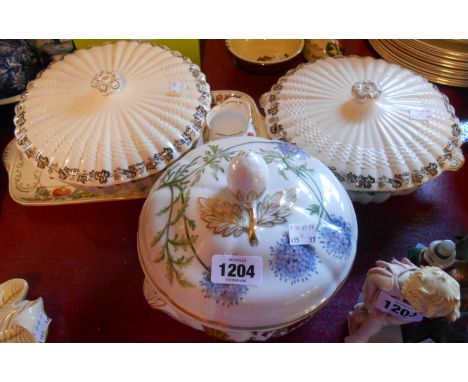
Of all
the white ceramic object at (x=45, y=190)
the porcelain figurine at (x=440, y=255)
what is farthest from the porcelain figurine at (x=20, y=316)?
the porcelain figurine at (x=440, y=255)

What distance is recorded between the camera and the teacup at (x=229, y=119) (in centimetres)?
113

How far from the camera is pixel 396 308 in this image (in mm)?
771

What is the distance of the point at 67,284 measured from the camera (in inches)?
45.9

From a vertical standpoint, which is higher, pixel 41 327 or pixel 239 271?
pixel 239 271

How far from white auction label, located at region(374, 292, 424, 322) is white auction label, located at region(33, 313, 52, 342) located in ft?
2.79

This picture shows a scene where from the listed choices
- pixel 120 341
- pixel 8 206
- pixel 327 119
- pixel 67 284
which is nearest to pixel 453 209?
pixel 327 119

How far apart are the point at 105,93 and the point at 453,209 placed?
117 centimetres

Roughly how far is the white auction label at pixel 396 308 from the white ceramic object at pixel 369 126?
0.34 meters

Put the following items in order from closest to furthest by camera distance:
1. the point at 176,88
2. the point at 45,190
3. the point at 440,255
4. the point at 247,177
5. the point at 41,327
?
1. the point at 247,177
2. the point at 440,255
3. the point at 41,327
4. the point at 176,88
5. the point at 45,190

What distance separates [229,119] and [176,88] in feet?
0.61

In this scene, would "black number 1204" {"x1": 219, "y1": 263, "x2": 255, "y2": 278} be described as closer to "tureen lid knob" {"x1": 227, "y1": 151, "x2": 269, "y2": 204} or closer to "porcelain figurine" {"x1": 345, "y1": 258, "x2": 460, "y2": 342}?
"tureen lid knob" {"x1": 227, "y1": 151, "x2": 269, "y2": 204}

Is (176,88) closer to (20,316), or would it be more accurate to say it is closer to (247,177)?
(247,177)

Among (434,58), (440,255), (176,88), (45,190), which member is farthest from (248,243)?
(434,58)
